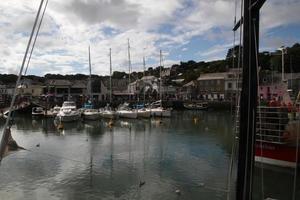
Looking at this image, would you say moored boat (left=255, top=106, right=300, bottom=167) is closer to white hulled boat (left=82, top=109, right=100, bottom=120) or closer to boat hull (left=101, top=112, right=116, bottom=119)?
white hulled boat (left=82, top=109, right=100, bottom=120)

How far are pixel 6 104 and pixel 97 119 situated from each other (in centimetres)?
4056

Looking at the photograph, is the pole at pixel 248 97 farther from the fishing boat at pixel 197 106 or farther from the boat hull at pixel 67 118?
the fishing boat at pixel 197 106

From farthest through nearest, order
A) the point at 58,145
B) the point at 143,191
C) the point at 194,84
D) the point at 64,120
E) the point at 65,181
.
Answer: the point at 194,84 → the point at 64,120 → the point at 58,145 → the point at 65,181 → the point at 143,191

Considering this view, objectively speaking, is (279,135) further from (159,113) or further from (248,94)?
(159,113)

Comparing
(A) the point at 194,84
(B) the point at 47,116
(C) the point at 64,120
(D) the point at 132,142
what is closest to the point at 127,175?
(D) the point at 132,142

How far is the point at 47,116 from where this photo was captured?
2970 inches

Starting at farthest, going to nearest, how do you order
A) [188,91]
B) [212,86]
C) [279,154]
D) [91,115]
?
[188,91], [212,86], [91,115], [279,154]

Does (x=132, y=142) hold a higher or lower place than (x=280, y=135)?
lower

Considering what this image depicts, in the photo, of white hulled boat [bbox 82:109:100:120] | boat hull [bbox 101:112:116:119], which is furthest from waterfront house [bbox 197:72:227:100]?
white hulled boat [bbox 82:109:100:120]

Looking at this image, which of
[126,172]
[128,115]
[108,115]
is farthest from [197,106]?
[126,172]

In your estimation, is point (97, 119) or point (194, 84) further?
point (194, 84)

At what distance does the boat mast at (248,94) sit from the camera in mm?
6320

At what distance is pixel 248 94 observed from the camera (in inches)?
250

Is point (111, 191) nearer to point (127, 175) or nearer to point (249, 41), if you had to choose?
point (127, 175)
